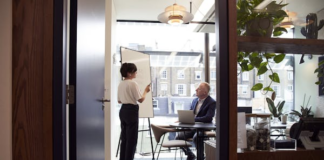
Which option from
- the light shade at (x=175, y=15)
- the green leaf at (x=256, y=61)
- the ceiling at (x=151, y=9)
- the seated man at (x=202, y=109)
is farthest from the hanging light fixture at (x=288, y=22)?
the ceiling at (x=151, y=9)

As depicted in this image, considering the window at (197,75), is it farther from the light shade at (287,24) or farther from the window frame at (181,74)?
the light shade at (287,24)

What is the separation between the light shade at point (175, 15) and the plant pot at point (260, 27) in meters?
2.43

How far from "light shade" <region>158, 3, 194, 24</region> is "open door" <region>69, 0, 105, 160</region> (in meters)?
1.51

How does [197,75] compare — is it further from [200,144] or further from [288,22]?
[288,22]

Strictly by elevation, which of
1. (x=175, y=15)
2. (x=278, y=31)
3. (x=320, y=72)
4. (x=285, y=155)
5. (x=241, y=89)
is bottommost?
(x=285, y=155)

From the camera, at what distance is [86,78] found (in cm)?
185

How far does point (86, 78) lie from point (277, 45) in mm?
1269

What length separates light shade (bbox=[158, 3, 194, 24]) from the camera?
3.71 m

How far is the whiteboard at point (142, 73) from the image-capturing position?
491cm

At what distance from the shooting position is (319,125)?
4.71 feet

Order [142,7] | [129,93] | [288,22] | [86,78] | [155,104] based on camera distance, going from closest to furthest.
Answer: [288,22] < [86,78] < [129,93] < [142,7] < [155,104]

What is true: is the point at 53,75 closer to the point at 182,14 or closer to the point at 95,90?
the point at 95,90

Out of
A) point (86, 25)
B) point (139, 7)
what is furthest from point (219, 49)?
point (139, 7)
